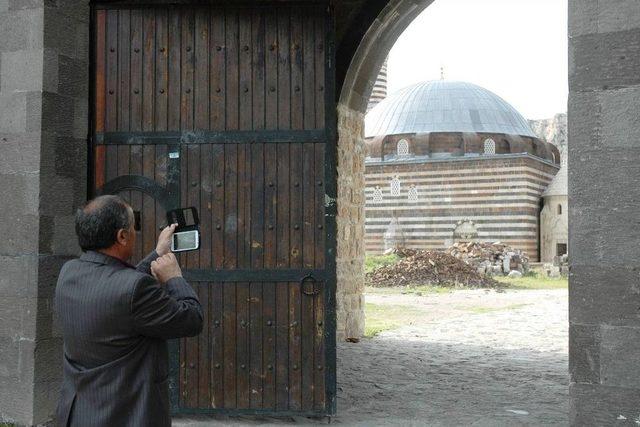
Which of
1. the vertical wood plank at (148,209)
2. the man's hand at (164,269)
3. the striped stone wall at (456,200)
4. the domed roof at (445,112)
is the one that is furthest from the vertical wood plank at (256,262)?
the domed roof at (445,112)

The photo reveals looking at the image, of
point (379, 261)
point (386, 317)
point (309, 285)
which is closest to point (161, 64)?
point (309, 285)

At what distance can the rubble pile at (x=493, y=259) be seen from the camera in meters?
26.9

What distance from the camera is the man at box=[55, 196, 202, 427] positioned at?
269 centimetres

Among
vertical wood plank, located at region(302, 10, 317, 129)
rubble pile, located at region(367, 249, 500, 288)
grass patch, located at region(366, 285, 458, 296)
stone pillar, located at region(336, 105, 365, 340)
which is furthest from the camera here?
rubble pile, located at region(367, 249, 500, 288)

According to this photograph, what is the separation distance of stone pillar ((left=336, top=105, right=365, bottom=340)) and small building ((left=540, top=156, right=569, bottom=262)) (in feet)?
79.8

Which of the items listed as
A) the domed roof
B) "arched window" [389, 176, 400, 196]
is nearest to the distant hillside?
the domed roof

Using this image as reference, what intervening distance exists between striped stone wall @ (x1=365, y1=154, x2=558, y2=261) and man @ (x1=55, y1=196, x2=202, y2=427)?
32097 mm

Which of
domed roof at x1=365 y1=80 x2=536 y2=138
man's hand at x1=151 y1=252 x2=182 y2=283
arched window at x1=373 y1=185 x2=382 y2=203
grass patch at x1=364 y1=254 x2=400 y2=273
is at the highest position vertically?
domed roof at x1=365 y1=80 x2=536 y2=138

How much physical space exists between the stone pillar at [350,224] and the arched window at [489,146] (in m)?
26.0

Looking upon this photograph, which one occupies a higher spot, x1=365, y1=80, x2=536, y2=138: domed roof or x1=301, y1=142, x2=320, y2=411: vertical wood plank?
x1=365, y1=80, x2=536, y2=138: domed roof

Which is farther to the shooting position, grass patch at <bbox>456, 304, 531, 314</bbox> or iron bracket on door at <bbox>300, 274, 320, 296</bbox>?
grass patch at <bbox>456, 304, 531, 314</bbox>

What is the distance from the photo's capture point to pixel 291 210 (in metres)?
5.44

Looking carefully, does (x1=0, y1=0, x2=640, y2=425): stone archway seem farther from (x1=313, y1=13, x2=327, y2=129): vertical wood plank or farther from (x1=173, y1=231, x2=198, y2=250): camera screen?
(x1=173, y1=231, x2=198, y2=250): camera screen

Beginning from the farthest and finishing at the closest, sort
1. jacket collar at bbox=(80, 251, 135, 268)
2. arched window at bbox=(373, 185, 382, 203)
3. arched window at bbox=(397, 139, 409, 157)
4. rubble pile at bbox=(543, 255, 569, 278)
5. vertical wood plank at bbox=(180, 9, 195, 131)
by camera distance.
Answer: arched window at bbox=(397, 139, 409, 157) < arched window at bbox=(373, 185, 382, 203) < rubble pile at bbox=(543, 255, 569, 278) < vertical wood plank at bbox=(180, 9, 195, 131) < jacket collar at bbox=(80, 251, 135, 268)
